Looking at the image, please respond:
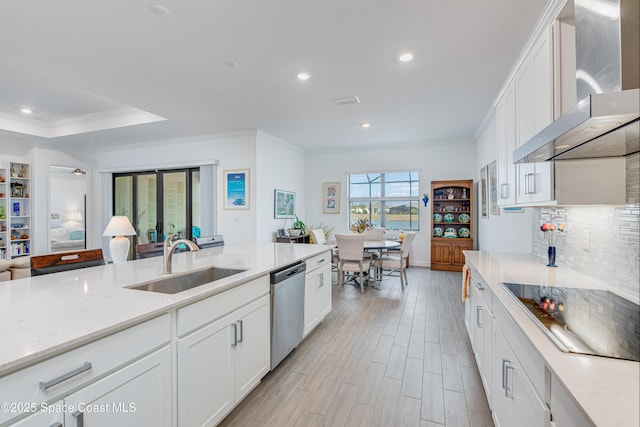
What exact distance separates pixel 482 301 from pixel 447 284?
132 inches

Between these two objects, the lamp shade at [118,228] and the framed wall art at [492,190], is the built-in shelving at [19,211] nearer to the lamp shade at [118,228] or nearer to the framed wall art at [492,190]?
the lamp shade at [118,228]

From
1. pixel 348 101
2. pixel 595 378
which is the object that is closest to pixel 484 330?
pixel 595 378

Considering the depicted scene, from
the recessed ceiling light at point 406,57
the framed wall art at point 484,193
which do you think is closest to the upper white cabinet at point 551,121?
the recessed ceiling light at point 406,57

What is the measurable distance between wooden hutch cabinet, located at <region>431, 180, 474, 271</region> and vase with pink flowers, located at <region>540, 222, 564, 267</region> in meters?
3.86

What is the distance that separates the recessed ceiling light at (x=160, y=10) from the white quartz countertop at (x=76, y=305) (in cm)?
192

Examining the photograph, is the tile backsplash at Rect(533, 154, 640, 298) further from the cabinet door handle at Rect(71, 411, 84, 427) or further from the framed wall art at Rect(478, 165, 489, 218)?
the framed wall art at Rect(478, 165, 489, 218)

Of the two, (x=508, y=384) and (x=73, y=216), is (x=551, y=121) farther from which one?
(x=73, y=216)

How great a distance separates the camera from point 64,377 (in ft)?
3.17

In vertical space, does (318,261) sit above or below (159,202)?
below

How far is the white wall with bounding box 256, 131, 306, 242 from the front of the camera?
571cm

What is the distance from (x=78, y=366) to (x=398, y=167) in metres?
6.69

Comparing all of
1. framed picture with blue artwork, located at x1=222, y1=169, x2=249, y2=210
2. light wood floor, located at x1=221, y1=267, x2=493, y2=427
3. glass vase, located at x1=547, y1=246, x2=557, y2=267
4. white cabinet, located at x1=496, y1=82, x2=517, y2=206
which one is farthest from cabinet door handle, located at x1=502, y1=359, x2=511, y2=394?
framed picture with blue artwork, located at x1=222, y1=169, x2=249, y2=210

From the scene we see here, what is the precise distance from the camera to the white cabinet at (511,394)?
3.50 feet

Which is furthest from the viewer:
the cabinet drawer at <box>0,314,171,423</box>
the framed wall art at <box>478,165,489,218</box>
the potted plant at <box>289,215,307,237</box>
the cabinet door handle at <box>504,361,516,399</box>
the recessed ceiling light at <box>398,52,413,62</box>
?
the potted plant at <box>289,215,307,237</box>
